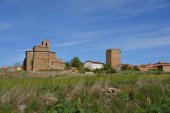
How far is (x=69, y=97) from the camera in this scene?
13203 millimetres

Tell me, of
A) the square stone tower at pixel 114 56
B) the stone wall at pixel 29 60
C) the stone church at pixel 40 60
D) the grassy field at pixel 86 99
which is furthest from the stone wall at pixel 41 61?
the grassy field at pixel 86 99

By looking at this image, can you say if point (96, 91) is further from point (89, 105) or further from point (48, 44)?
point (48, 44)

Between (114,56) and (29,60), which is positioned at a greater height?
(114,56)

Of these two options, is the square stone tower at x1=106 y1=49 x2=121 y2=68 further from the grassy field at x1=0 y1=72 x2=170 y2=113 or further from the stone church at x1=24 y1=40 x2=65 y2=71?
the grassy field at x1=0 y1=72 x2=170 y2=113

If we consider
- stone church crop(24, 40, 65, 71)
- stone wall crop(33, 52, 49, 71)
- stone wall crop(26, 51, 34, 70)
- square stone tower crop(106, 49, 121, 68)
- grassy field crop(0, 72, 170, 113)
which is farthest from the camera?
square stone tower crop(106, 49, 121, 68)

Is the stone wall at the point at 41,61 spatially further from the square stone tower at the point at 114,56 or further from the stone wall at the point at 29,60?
the square stone tower at the point at 114,56

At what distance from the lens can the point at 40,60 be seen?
298ft

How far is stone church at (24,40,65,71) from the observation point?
90.3 m

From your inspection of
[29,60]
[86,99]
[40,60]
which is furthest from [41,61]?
[86,99]

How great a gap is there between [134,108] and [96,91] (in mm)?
1665

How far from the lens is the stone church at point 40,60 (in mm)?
90312

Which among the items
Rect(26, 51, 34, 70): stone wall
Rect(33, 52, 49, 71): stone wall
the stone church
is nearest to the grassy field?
Rect(33, 52, 49, 71): stone wall

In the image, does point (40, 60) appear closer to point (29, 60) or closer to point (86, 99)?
point (29, 60)

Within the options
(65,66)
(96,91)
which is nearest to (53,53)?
(65,66)
